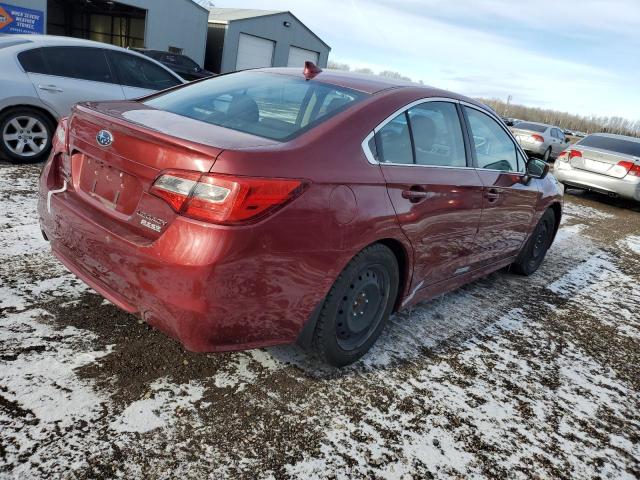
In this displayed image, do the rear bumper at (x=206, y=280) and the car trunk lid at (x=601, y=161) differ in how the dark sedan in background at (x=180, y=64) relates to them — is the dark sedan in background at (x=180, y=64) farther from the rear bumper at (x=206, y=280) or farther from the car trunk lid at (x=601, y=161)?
the rear bumper at (x=206, y=280)

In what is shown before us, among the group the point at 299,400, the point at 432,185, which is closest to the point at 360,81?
the point at 432,185

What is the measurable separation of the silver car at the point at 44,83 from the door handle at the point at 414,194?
4.87 m

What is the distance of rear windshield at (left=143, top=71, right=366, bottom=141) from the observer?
8.34 ft

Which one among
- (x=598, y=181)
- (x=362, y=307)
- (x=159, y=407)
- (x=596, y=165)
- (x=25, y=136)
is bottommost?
(x=159, y=407)

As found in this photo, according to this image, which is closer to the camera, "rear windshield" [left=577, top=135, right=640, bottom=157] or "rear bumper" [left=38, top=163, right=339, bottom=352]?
"rear bumper" [left=38, top=163, right=339, bottom=352]

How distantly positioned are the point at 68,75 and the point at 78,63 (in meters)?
0.21

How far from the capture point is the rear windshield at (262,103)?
8.34 feet

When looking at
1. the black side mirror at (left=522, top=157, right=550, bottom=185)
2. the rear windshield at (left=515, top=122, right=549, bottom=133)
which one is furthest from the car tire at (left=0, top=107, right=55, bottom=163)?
the rear windshield at (left=515, top=122, right=549, bottom=133)

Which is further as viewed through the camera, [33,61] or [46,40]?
[46,40]

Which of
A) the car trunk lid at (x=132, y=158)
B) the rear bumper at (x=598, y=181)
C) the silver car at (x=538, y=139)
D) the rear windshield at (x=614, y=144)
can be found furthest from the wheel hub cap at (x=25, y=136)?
the silver car at (x=538, y=139)

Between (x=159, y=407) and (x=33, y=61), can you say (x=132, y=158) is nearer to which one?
(x=159, y=407)

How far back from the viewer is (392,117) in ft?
9.14

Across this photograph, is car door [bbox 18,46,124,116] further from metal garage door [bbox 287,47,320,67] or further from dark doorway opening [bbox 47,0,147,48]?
metal garage door [bbox 287,47,320,67]

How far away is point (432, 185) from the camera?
9.73ft
